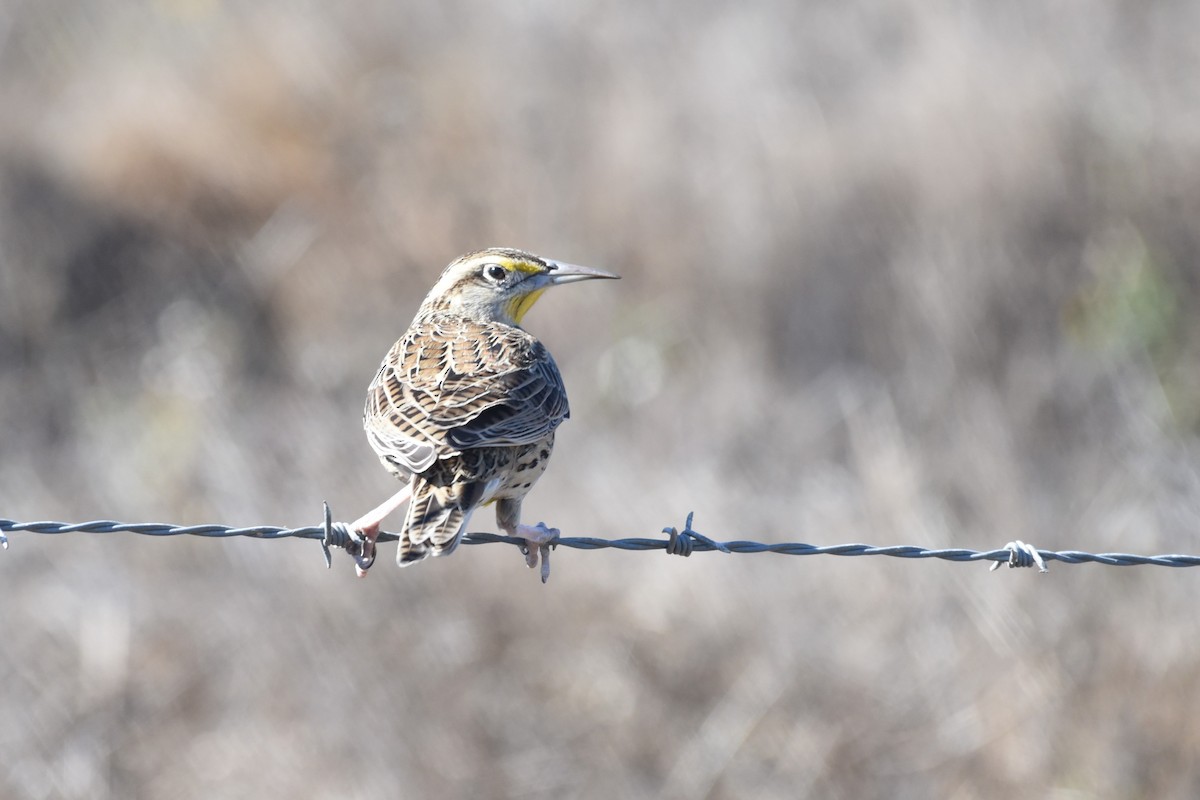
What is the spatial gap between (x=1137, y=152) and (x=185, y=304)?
8.74 metres

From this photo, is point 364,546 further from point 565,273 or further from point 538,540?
point 565,273

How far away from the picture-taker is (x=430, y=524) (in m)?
5.34

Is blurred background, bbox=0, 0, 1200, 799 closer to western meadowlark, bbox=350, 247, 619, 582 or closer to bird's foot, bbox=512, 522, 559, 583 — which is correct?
western meadowlark, bbox=350, 247, 619, 582

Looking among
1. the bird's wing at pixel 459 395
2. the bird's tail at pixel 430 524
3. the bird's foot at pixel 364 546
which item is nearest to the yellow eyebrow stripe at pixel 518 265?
the bird's wing at pixel 459 395

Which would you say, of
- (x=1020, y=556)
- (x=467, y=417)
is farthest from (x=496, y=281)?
(x=1020, y=556)

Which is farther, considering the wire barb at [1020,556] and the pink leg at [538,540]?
the pink leg at [538,540]

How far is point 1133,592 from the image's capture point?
9000 millimetres

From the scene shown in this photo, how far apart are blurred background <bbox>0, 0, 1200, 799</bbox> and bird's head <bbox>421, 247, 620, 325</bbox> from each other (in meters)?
2.60

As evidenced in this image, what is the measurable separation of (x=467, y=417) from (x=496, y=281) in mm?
1588

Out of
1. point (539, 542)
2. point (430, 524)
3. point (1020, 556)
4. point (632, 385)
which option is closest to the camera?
point (430, 524)

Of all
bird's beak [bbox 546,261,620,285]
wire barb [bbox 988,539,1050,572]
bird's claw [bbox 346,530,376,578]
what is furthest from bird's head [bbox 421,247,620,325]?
wire barb [bbox 988,539,1050,572]

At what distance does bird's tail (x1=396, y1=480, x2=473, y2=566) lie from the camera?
516 centimetres

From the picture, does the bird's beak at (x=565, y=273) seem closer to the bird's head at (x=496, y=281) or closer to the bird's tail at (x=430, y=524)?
the bird's head at (x=496, y=281)

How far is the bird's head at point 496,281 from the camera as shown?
7102mm
